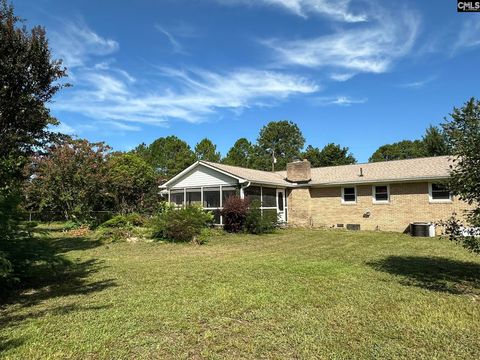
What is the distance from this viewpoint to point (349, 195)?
2059 cm

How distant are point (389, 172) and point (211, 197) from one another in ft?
34.1

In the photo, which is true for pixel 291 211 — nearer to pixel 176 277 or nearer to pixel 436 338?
pixel 176 277

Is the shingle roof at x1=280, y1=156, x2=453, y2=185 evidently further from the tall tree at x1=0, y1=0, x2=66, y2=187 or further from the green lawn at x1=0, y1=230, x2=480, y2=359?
the tall tree at x1=0, y1=0, x2=66, y2=187

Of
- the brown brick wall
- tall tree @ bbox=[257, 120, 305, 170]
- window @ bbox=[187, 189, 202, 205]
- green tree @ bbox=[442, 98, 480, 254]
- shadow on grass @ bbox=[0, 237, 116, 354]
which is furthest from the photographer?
tall tree @ bbox=[257, 120, 305, 170]

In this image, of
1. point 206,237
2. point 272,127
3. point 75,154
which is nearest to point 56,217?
point 75,154

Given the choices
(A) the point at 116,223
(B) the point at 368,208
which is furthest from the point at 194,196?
(B) the point at 368,208

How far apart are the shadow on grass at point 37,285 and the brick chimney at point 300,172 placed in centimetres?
1610

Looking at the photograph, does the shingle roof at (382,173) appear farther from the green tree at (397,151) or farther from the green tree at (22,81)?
the green tree at (397,151)

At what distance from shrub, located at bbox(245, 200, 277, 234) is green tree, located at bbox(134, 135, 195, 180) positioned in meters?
40.7

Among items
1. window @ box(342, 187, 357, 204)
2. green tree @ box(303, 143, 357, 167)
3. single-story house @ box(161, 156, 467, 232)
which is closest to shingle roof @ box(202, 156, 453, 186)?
single-story house @ box(161, 156, 467, 232)

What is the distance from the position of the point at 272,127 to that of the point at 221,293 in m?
61.3

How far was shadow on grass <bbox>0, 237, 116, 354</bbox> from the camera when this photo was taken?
5.51 metres

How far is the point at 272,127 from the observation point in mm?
66062
